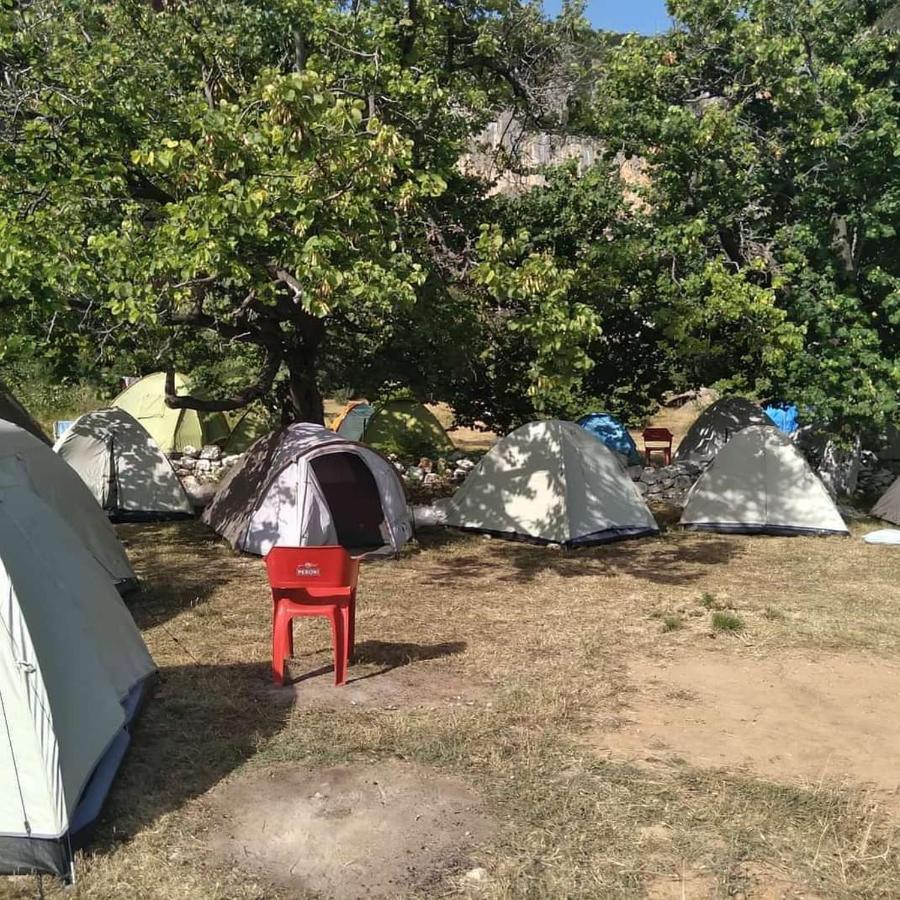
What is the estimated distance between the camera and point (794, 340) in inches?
480

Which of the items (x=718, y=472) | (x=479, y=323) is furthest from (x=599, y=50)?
(x=718, y=472)

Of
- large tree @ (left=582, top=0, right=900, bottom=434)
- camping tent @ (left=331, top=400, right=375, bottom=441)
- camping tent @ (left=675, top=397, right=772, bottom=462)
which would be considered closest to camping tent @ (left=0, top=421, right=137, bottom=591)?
large tree @ (left=582, top=0, right=900, bottom=434)

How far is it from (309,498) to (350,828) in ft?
19.4

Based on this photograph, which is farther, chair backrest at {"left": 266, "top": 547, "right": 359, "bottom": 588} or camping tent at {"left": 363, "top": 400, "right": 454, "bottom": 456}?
camping tent at {"left": 363, "top": 400, "right": 454, "bottom": 456}

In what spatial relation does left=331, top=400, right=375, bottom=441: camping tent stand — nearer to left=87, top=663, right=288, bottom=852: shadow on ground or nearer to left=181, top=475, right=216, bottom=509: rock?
left=181, top=475, right=216, bottom=509: rock

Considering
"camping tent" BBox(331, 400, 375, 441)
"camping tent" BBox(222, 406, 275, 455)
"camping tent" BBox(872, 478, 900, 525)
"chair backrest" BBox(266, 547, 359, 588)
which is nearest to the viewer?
"chair backrest" BBox(266, 547, 359, 588)

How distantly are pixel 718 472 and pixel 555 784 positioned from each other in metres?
8.30

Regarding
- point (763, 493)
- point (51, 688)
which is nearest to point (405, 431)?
point (763, 493)

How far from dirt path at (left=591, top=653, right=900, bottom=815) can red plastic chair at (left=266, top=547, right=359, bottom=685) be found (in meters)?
1.93

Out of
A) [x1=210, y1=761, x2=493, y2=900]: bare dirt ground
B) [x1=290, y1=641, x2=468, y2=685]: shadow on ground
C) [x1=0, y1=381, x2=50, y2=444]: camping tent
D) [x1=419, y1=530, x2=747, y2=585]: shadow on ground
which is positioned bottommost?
[x1=210, y1=761, x2=493, y2=900]: bare dirt ground

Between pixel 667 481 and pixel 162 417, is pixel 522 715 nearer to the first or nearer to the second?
pixel 667 481

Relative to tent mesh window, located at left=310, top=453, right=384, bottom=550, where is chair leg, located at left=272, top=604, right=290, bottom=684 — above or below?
below

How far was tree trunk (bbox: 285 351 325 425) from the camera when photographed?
1302 centimetres

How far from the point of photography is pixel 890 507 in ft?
44.0
